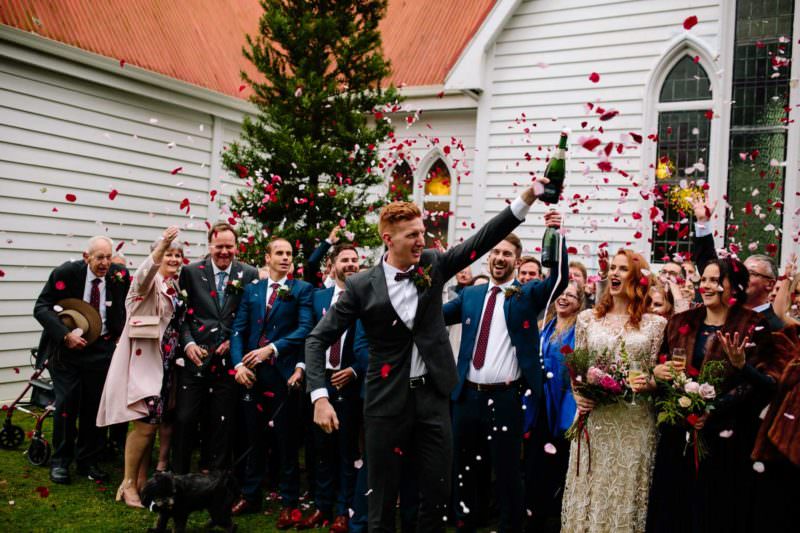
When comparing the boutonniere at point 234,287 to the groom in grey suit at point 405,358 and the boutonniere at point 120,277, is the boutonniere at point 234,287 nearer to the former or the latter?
the boutonniere at point 120,277

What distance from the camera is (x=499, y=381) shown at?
541 cm

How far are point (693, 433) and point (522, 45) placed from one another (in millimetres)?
8566

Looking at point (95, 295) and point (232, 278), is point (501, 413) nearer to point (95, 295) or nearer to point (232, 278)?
point (232, 278)

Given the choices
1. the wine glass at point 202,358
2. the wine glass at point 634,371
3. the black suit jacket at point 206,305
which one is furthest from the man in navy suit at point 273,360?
the wine glass at point 634,371

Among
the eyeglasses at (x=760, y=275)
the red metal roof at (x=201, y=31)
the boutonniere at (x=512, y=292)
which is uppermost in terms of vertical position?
the red metal roof at (x=201, y=31)

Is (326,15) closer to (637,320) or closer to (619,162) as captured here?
(619,162)

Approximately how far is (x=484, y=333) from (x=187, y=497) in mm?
Result: 2823

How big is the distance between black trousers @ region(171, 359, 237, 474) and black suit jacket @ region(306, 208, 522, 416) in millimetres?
2610

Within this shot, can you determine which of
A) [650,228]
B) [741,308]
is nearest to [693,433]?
[741,308]

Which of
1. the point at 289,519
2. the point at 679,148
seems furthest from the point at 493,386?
Answer: the point at 679,148

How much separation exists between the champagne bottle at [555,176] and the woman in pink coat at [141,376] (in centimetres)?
397

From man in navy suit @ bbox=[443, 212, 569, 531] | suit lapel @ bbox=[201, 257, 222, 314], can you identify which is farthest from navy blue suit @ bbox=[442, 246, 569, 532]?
suit lapel @ bbox=[201, 257, 222, 314]

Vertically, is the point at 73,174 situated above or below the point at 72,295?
above

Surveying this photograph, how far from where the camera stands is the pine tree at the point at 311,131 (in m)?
10.0
